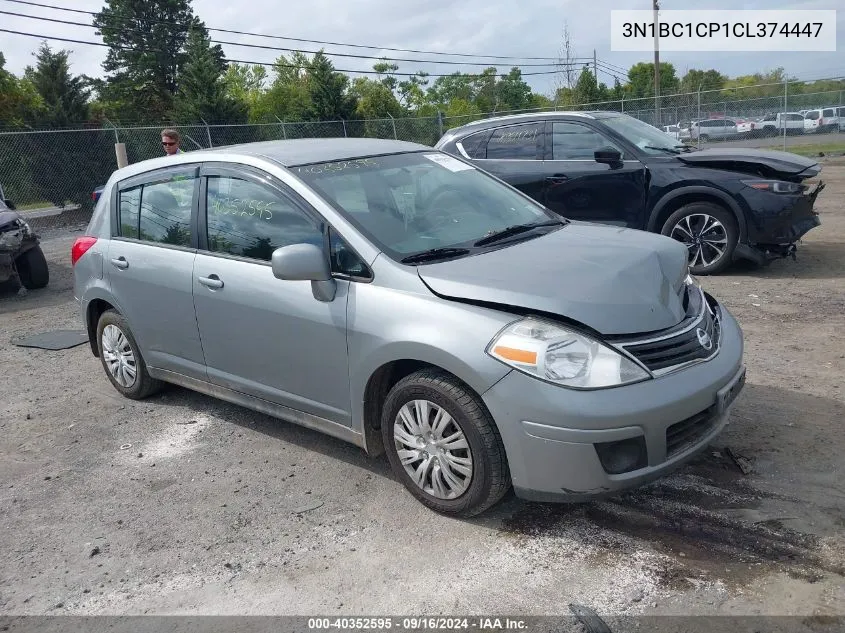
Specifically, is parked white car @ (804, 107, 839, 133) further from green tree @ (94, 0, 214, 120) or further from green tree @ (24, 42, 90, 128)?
green tree @ (94, 0, 214, 120)

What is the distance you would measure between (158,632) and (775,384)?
3903 mm

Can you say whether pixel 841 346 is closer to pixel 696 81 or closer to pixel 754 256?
pixel 754 256

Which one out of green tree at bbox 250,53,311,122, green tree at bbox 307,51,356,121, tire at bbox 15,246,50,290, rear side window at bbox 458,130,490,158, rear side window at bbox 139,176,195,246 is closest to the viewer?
rear side window at bbox 139,176,195,246

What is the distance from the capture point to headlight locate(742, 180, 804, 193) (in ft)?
23.8

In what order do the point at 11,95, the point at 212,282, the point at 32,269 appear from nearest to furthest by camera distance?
the point at 212,282 → the point at 32,269 → the point at 11,95

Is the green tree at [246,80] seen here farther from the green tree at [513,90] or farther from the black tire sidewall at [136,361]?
the black tire sidewall at [136,361]

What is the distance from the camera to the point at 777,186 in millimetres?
7266

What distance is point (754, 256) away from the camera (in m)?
7.44

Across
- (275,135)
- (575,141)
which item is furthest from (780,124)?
(575,141)

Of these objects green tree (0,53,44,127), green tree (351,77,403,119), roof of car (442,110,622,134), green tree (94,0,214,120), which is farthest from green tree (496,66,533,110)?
roof of car (442,110,622,134)

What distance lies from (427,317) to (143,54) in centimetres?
5186

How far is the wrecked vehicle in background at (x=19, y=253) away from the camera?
9219 mm

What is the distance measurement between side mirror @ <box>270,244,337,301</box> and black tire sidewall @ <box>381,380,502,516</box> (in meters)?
0.68

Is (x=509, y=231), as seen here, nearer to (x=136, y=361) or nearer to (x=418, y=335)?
(x=418, y=335)
